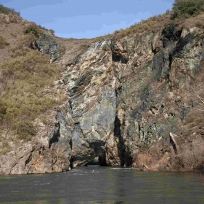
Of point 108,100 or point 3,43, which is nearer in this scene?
point 108,100

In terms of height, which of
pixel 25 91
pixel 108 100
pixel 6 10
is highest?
pixel 6 10

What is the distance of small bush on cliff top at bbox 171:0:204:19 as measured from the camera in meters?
56.7

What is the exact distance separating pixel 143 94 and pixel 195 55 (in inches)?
363

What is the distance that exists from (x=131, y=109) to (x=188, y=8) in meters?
19.6

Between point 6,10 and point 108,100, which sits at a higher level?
point 6,10

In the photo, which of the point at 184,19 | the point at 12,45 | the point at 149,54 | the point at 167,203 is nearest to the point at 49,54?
the point at 12,45

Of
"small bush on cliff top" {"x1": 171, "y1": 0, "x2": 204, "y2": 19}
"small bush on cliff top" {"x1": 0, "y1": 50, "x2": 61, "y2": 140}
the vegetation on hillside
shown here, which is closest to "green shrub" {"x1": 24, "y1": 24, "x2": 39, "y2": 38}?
the vegetation on hillside

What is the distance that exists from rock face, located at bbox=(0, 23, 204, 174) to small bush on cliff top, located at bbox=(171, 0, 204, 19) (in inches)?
212

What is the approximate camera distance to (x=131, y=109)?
52281 millimetres

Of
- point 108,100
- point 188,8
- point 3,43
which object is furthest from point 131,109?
point 3,43

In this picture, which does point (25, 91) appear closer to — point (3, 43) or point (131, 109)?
point (131, 109)

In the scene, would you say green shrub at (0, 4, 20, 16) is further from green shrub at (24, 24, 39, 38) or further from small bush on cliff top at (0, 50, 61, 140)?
small bush on cliff top at (0, 50, 61, 140)

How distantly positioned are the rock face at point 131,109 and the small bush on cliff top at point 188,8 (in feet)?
17.7

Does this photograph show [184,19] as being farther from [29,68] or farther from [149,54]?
[29,68]
